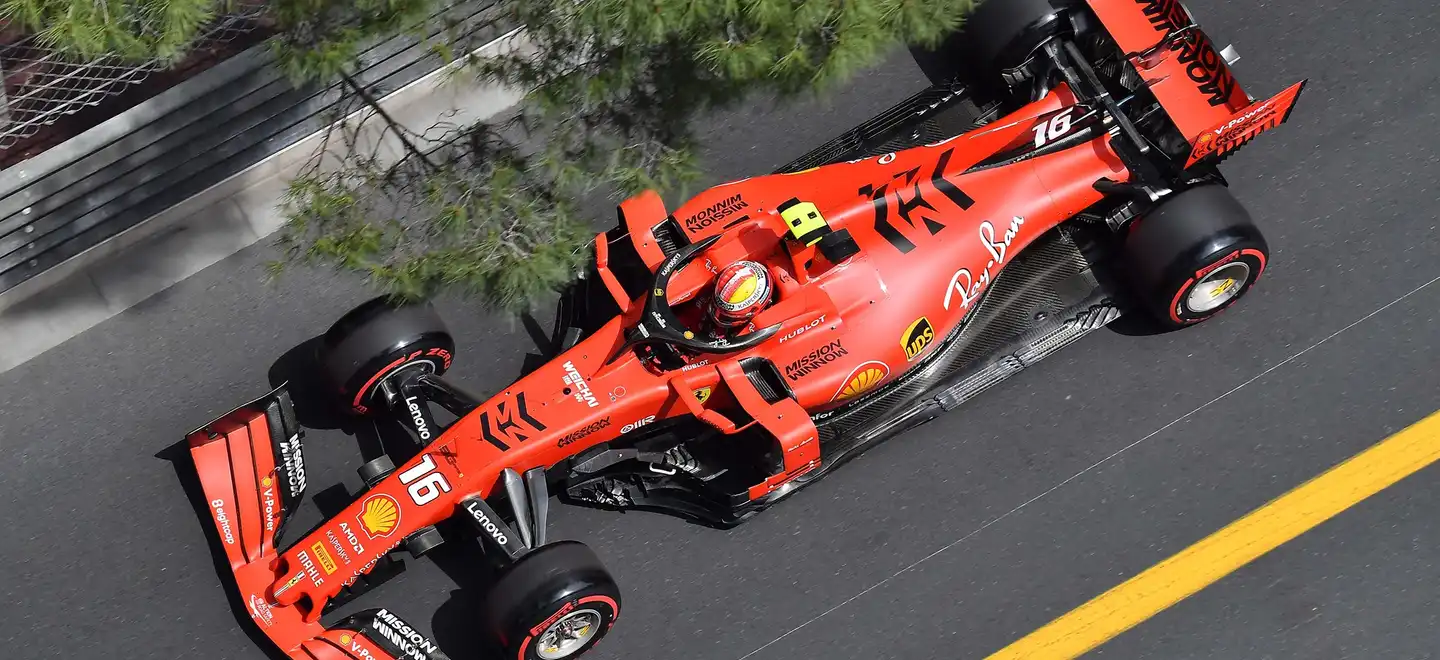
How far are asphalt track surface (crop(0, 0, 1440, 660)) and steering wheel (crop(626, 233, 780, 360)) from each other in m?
1.18

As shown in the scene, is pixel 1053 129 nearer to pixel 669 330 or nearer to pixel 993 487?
pixel 993 487

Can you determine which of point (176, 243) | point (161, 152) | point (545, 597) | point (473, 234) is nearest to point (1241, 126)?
point (473, 234)

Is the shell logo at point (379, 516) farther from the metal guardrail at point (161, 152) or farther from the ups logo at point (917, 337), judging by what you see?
the ups logo at point (917, 337)

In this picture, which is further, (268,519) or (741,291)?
(268,519)

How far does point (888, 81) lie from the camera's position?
8953 mm

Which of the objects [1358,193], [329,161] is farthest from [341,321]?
[1358,193]

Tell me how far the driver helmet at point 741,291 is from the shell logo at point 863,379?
796mm

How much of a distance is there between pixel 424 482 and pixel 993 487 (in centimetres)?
321

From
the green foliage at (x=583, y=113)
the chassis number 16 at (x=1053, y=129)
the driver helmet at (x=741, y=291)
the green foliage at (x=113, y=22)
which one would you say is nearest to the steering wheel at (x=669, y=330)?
the driver helmet at (x=741, y=291)

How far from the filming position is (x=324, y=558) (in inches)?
270

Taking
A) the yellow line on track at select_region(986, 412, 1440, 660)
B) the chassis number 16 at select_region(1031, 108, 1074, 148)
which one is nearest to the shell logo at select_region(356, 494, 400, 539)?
the yellow line on track at select_region(986, 412, 1440, 660)

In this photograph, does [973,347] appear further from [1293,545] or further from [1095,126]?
[1293,545]

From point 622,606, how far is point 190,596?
2516 mm

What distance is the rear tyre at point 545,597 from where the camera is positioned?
21.7 feet
